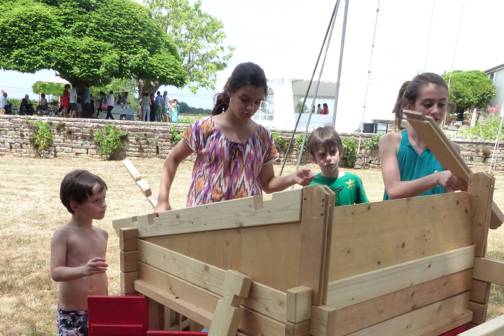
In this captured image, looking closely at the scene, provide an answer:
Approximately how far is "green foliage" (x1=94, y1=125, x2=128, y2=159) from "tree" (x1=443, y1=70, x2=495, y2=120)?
38.2 m

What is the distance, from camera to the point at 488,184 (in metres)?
1.82

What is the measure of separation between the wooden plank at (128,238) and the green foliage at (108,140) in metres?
10.2

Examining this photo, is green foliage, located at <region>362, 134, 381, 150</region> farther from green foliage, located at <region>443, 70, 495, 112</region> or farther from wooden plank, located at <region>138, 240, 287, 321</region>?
green foliage, located at <region>443, 70, 495, 112</region>

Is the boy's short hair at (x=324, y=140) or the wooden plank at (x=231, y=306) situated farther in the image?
the boy's short hair at (x=324, y=140)

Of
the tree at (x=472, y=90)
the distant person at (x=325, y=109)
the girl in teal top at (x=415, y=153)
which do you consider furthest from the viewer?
the tree at (x=472, y=90)

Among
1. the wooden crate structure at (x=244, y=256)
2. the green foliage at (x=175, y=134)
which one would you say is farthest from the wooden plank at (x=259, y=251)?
the green foliage at (x=175, y=134)

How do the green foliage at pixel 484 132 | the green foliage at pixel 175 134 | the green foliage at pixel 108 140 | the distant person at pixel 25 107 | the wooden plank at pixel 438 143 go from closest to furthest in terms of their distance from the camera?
the wooden plank at pixel 438 143 < the green foliage at pixel 108 140 < the green foliage at pixel 175 134 < the green foliage at pixel 484 132 < the distant person at pixel 25 107

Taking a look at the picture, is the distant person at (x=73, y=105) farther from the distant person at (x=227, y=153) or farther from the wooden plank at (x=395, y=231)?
the wooden plank at (x=395, y=231)

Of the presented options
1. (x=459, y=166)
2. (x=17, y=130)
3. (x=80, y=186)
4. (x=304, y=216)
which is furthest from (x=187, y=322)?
(x=17, y=130)

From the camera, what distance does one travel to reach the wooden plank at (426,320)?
1.47m

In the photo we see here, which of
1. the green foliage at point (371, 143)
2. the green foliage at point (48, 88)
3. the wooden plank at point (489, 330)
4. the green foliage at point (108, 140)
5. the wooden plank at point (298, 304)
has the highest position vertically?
the green foliage at point (48, 88)

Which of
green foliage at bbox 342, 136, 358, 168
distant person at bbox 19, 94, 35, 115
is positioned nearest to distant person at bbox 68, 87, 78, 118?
distant person at bbox 19, 94, 35, 115

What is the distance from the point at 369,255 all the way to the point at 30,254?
4.16 meters

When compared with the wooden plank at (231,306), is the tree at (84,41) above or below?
above
